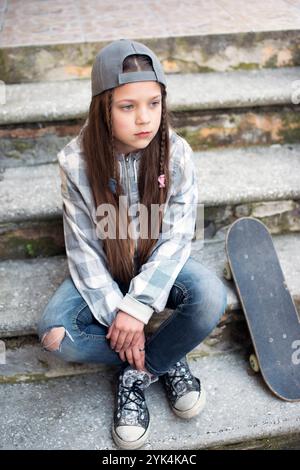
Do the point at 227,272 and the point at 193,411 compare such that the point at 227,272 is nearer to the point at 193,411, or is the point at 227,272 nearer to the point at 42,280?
the point at 193,411

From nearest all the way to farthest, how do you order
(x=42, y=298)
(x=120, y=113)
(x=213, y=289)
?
1. (x=120, y=113)
2. (x=213, y=289)
3. (x=42, y=298)

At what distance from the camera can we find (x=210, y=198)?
1701 millimetres

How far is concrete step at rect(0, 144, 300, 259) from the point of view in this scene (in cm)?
167

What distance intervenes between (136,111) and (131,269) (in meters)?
0.45

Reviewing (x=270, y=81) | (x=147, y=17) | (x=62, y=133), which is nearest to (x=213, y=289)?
(x=62, y=133)

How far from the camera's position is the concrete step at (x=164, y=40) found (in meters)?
1.96

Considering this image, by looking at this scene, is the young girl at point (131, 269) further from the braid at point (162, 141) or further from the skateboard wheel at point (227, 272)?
the skateboard wheel at point (227, 272)

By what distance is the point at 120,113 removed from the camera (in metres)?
1.26

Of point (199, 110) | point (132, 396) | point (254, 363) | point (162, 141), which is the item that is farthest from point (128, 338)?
point (199, 110)

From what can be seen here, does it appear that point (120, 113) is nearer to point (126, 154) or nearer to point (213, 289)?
point (126, 154)

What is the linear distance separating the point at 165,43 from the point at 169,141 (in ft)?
2.52

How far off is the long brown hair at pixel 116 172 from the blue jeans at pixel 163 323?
135 mm

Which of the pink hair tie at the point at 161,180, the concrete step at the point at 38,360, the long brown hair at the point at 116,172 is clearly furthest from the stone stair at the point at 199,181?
the pink hair tie at the point at 161,180

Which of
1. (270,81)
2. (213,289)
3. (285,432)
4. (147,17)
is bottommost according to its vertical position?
(285,432)
